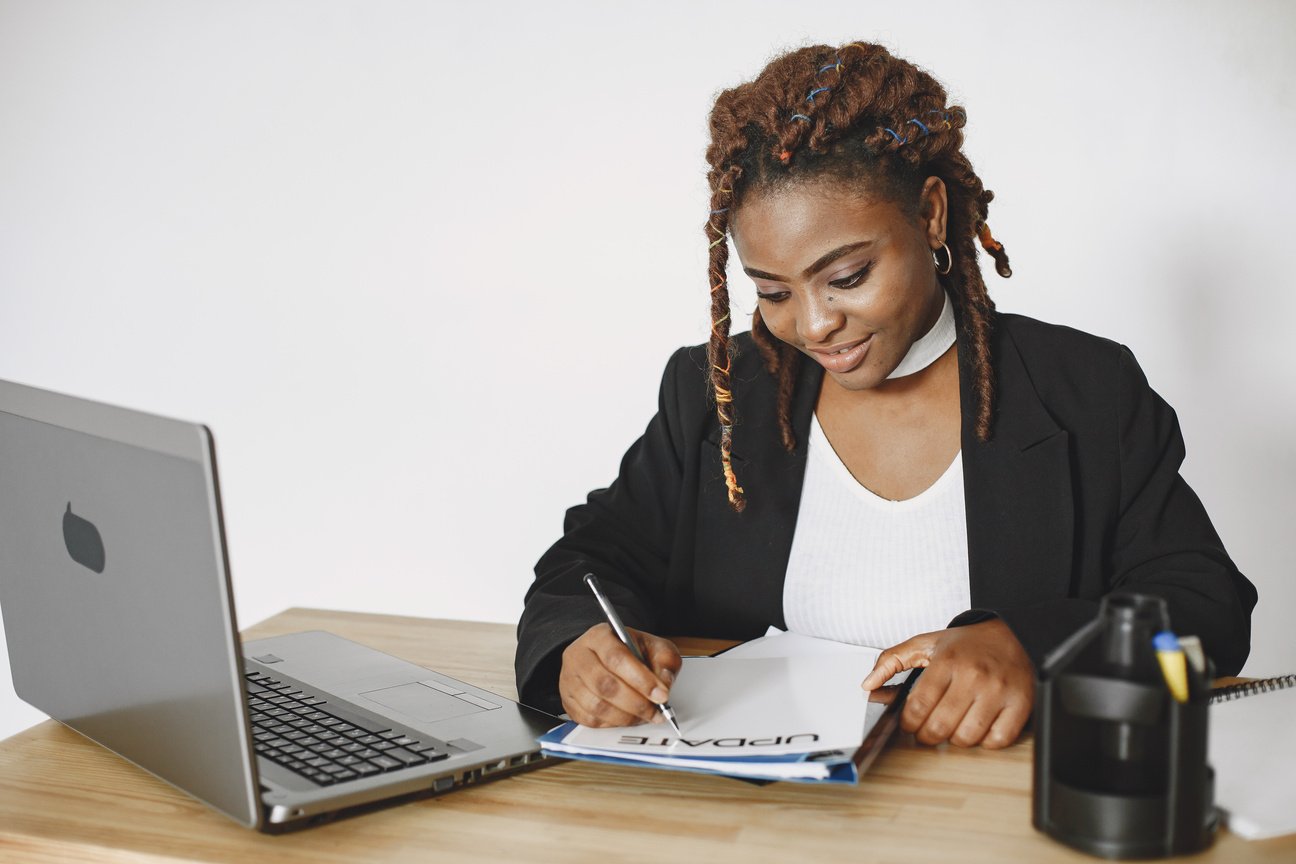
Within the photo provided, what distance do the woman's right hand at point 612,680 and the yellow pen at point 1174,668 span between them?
500 millimetres

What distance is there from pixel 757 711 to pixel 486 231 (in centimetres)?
195

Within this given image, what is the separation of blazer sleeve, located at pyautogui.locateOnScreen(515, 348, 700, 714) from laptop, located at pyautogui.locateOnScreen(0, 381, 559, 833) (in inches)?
9.5

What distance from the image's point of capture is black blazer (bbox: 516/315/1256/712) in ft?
4.85

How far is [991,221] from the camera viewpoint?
100.0 inches

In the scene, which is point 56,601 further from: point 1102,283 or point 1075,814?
point 1102,283

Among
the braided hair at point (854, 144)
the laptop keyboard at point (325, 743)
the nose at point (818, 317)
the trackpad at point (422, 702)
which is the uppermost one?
the braided hair at point (854, 144)

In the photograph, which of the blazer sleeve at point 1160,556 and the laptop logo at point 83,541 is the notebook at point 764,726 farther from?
the laptop logo at point 83,541

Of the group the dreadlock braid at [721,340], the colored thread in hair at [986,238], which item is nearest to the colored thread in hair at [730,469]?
the dreadlock braid at [721,340]

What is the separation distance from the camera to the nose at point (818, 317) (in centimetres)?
155

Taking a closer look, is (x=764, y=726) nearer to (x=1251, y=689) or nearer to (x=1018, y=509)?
(x=1251, y=689)

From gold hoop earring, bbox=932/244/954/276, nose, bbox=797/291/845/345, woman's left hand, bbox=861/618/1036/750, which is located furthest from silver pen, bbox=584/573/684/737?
gold hoop earring, bbox=932/244/954/276

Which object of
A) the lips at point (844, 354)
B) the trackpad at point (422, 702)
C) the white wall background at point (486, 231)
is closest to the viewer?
the trackpad at point (422, 702)

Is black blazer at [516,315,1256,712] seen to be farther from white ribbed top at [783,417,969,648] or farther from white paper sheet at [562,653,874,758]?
white paper sheet at [562,653,874,758]

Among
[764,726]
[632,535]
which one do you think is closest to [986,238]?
[632,535]
